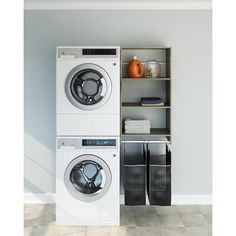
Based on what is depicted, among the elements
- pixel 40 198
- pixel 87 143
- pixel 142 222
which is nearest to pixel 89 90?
pixel 87 143

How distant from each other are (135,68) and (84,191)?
1430 millimetres

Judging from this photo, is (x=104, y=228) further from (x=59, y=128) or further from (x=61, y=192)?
(x=59, y=128)

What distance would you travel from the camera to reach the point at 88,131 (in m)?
4.12

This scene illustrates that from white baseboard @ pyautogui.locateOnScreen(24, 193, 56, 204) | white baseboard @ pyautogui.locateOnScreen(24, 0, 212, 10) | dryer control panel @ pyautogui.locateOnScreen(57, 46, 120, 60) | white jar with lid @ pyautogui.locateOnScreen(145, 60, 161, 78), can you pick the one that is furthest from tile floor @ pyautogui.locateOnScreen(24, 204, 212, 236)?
white baseboard @ pyautogui.locateOnScreen(24, 0, 212, 10)

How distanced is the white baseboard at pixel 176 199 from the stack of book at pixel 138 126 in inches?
33.2

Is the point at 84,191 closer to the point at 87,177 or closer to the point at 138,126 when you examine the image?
the point at 87,177

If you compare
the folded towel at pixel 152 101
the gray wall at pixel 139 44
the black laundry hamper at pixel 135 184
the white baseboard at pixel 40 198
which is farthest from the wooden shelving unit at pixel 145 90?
the white baseboard at pixel 40 198

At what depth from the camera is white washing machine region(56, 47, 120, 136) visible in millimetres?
4070

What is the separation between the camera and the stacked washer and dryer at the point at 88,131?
161 inches

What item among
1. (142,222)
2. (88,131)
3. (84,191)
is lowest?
(142,222)

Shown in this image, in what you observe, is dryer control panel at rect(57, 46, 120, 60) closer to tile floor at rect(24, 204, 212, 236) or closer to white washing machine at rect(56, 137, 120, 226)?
white washing machine at rect(56, 137, 120, 226)

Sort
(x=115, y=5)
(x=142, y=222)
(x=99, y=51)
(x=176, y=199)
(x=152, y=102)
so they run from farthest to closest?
(x=176, y=199), (x=115, y=5), (x=152, y=102), (x=142, y=222), (x=99, y=51)

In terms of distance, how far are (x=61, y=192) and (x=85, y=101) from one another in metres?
0.93

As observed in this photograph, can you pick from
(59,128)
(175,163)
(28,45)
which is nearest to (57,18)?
(28,45)
